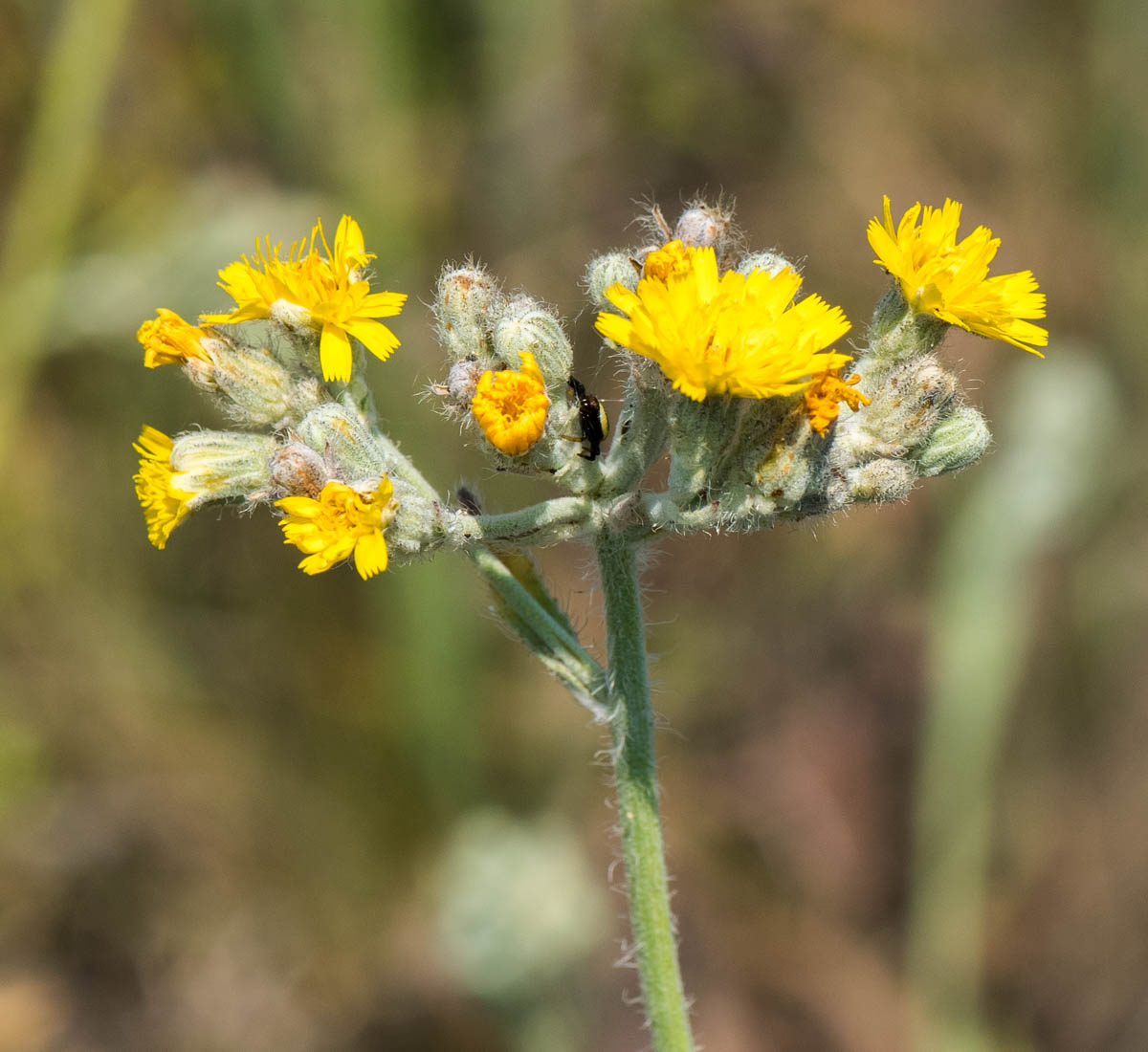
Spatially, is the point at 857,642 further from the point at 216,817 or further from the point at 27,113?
the point at 27,113

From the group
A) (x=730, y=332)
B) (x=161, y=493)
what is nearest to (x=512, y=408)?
(x=730, y=332)

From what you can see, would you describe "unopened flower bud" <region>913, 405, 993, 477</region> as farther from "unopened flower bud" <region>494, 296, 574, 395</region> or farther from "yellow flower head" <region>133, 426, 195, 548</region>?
"yellow flower head" <region>133, 426, 195, 548</region>

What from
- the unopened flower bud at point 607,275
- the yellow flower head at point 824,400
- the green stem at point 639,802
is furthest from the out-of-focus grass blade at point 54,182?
the yellow flower head at point 824,400

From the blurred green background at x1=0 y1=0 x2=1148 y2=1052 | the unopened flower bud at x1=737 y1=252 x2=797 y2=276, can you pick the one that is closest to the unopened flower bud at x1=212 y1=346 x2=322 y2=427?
the unopened flower bud at x1=737 y1=252 x2=797 y2=276

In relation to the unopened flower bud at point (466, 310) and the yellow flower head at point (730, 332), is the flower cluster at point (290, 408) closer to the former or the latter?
the unopened flower bud at point (466, 310)

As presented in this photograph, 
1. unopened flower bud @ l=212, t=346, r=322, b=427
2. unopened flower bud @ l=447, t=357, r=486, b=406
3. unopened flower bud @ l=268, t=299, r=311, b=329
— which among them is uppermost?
unopened flower bud @ l=268, t=299, r=311, b=329

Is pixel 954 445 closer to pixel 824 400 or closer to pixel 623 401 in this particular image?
pixel 824 400
